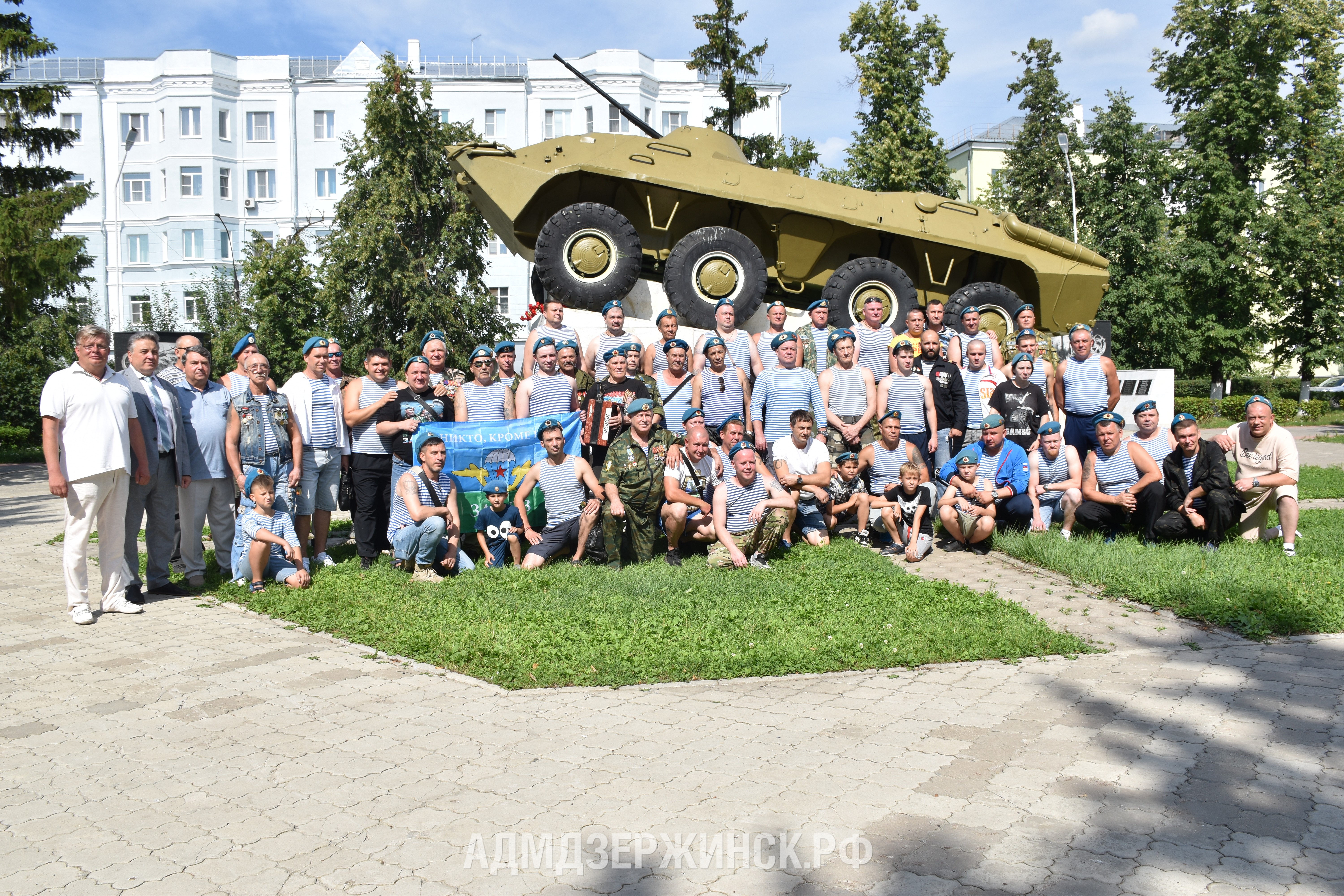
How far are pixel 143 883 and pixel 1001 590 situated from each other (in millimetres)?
5694

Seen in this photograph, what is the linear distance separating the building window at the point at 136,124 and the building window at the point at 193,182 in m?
2.51

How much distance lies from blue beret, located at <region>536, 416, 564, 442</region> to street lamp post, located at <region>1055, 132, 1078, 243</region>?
2428 centimetres

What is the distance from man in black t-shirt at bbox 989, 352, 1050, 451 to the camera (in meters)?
8.83

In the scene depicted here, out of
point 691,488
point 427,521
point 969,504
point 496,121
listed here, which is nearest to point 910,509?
point 969,504

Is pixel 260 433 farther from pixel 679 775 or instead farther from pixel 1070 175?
pixel 1070 175

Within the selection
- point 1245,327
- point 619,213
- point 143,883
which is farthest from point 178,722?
point 1245,327

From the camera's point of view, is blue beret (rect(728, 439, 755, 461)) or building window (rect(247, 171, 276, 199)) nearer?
blue beret (rect(728, 439, 755, 461))

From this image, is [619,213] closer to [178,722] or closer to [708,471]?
[708,471]

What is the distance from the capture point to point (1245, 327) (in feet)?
100

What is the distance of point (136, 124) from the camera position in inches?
1706

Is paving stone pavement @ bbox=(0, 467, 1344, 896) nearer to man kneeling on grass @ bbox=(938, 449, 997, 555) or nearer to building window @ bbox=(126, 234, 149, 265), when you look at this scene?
man kneeling on grass @ bbox=(938, 449, 997, 555)

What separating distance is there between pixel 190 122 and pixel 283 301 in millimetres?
24458

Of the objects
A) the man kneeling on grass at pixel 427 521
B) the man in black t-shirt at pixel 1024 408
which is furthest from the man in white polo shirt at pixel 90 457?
the man in black t-shirt at pixel 1024 408

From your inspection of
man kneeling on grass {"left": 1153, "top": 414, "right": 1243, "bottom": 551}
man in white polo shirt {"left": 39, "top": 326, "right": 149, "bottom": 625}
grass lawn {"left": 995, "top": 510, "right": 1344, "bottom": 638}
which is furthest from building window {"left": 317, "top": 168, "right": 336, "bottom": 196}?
man kneeling on grass {"left": 1153, "top": 414, "right": 1243, "bottom": 551}
